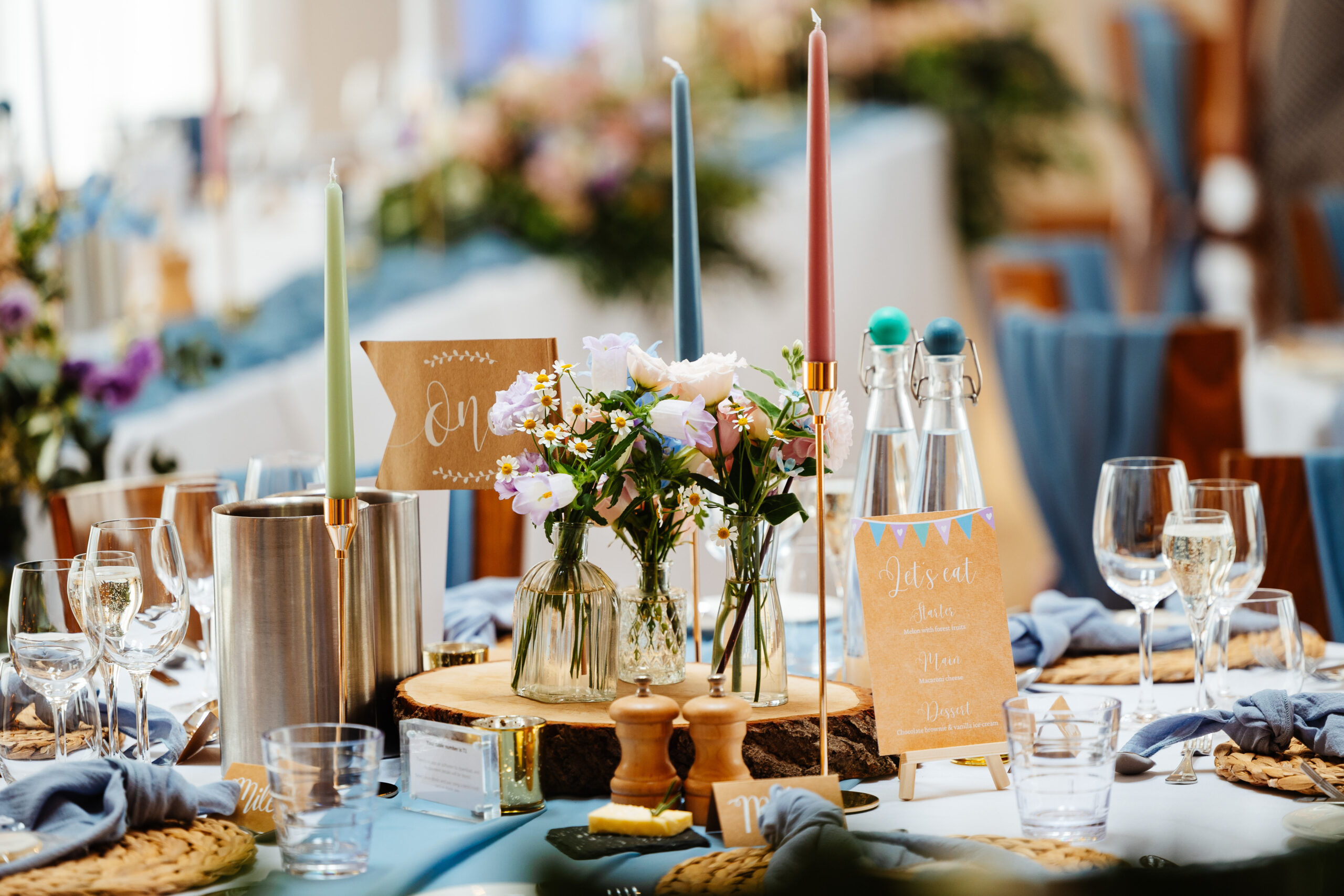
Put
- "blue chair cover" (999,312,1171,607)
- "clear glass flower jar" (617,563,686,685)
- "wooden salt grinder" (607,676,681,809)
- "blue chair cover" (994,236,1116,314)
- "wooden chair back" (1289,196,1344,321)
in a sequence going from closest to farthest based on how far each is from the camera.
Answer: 1. "wooden salt grinder" (607,676,681,809)
2. "clear glass flower jar" (617,563,686,685)
3. "blue chair cover" (999,312,1171,607)
4. "wooden chair back" (1289,196,1344,321)
5. "blue chair cover" (994,236,1116,314)

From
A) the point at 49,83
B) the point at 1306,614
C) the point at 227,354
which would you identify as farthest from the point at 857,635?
the point at 49,83

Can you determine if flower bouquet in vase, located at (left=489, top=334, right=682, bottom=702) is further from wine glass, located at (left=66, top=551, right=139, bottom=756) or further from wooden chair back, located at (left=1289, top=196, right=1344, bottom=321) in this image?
wooden chair back, located at (left=1289, top=196, right=1344, bottom=321)

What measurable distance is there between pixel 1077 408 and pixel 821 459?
2434 mm

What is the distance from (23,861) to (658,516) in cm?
42

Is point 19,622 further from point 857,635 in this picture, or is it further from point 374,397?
point 857,635

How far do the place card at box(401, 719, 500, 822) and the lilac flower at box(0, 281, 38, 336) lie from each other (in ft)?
5.21

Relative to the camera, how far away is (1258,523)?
1.08 meters

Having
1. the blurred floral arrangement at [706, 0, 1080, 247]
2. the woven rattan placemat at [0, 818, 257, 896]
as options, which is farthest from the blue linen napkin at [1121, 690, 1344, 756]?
the blurred floral arrangement at [706, 0, 1080, 247]

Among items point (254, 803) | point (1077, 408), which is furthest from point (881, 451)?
point (1077, 408)

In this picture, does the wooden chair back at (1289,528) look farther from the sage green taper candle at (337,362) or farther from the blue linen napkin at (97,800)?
the blue linen napkin at (97,800)

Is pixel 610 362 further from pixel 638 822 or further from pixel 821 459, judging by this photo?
pixel 638 822

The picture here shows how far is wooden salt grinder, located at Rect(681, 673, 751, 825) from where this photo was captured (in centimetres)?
80

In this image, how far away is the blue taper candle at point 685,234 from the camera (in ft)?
3.13

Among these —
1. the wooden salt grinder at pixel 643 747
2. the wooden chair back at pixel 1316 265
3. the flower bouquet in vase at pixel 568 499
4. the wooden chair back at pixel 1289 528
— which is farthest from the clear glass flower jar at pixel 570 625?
the wooden chair back at pixel 1316 265
